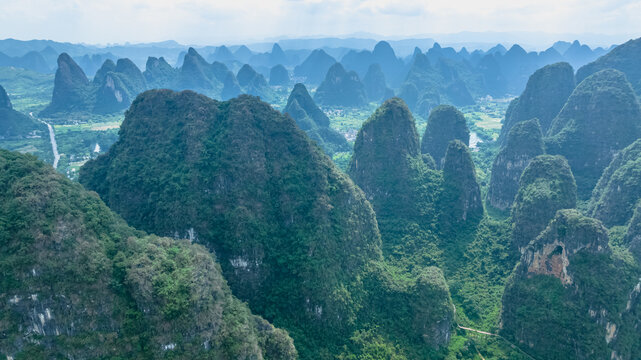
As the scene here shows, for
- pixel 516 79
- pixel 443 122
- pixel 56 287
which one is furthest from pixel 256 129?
pixel 516 79

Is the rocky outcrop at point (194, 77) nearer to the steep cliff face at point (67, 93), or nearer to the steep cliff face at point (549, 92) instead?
the steep cliff face at point (67, 93)

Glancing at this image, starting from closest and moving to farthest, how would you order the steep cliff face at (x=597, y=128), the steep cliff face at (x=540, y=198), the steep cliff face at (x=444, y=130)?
1. the steep cliff face at (x=540, y=198)
2. the steep cliff face at (x=597, y=128)
3. the steep cliff face at (x=444, y=130)

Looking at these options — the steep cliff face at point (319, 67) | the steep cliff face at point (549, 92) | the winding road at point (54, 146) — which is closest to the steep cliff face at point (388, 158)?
the steep cliff face at point (549, 92)

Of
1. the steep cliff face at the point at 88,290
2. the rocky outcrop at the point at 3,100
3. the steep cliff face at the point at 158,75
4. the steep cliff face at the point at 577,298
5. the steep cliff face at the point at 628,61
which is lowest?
the steep cliff face at the point at 577,298

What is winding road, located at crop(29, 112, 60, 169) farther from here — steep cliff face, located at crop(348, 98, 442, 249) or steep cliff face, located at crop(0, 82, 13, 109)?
steep cliff face, located at crop(348, 98, 442, 249)

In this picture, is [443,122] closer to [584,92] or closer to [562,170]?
[584,92]

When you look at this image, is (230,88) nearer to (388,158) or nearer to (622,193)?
(388,158)

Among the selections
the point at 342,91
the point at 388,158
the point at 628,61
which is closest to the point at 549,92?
the point at 628,61
